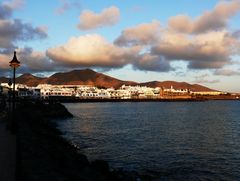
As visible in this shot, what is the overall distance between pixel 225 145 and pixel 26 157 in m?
21.8

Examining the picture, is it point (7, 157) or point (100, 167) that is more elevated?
→ point (7, 157)

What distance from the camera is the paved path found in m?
12.4

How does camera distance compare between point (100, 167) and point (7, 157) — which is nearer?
point (7, 157)

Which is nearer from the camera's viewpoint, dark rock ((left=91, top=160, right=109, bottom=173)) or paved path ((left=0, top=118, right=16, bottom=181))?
paved path ((left=0, top=118, right=16, bottom=181))

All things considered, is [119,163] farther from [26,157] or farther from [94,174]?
[26,157]

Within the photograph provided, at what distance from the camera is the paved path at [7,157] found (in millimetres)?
12398

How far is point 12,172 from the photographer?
12797mm

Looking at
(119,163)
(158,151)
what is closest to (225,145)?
(158,151)

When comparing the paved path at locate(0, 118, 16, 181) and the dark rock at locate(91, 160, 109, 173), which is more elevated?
the paved path at locate(0, 118, 16, 181)

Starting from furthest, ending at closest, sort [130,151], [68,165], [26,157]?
[130,151] → [68,165] → [26,157]

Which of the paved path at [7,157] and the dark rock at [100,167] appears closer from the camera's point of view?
the paved path at [7,157]

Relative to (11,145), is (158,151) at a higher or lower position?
lower

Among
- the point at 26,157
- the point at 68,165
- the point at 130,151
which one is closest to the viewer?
the point at 26,157

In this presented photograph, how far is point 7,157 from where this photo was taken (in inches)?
603
